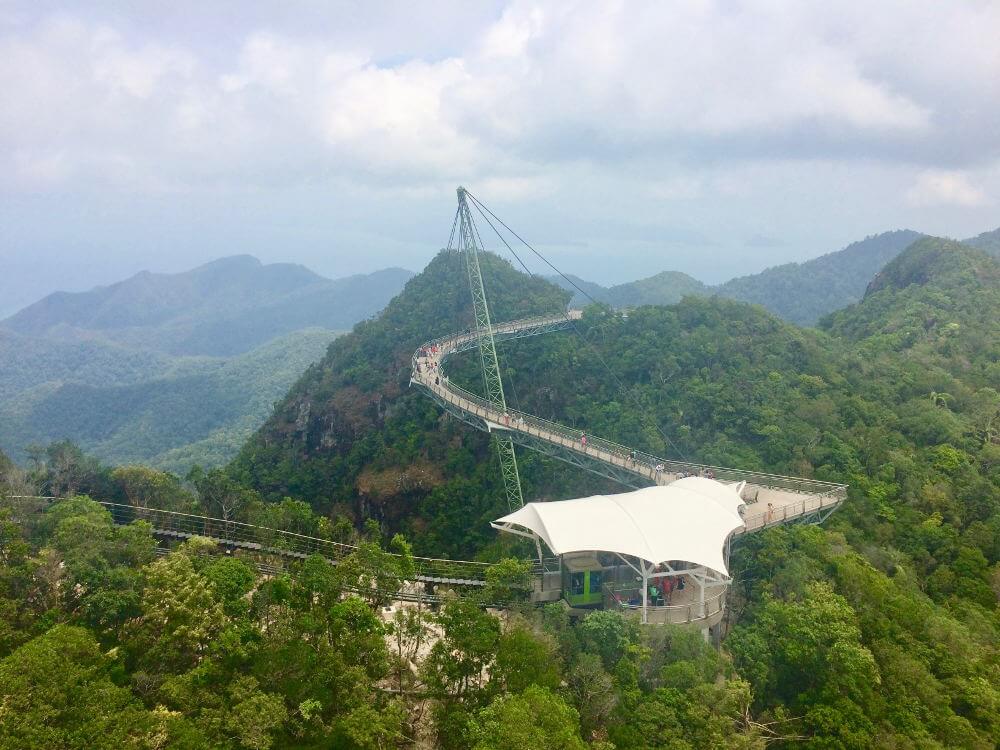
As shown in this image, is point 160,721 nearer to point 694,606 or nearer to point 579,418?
point 694,606

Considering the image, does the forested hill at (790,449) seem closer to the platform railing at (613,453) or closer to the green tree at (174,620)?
the platform railing at (613,453)

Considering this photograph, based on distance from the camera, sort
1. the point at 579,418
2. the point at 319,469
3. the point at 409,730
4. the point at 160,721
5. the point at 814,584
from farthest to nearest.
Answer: the point at 319,469
the point at 579,418
the point at 814,584
the point at 409,730
the point at 160,721

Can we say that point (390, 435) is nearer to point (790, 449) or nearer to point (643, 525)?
point (790, 449)

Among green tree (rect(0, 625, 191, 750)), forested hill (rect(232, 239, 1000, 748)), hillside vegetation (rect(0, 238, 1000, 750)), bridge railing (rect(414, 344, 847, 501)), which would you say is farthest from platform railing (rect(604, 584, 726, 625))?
green tree (rect(0, 625, 191, 750))

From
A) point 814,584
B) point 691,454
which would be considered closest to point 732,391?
point 691,454

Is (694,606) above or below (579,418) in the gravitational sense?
below

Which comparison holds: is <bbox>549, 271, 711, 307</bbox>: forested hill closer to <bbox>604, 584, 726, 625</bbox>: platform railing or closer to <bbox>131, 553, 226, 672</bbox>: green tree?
<bbox>604, 584, 726, 625</bbox>: platform railing

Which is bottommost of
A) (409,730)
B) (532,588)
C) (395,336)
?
(409,730)
